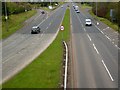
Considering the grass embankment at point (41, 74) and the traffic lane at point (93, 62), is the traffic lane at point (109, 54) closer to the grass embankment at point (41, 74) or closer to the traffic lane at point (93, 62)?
the traffic lane at point (93, 62)

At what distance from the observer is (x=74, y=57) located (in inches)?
1499

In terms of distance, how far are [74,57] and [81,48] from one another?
23.2 feet

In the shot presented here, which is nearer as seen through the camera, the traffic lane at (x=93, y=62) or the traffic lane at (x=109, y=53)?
the traffic lane at (x=93, y=62)

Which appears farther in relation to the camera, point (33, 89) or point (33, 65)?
point (33, 65)

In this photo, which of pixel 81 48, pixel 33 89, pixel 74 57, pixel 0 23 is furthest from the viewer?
pixel 0 23

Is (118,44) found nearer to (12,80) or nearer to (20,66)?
(20,66)

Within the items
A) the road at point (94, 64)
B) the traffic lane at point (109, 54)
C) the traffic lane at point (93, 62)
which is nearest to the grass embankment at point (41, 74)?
the road at point (94, 64)

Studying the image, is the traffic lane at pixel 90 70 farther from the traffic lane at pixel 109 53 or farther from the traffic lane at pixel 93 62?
the traffic lane at pixel 109 53

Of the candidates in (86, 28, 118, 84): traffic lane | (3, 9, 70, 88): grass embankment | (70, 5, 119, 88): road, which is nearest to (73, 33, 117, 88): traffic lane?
(70, 5, 119, 88): road

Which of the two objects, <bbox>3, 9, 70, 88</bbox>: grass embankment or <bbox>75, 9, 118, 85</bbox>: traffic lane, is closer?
<bbox>3, 9, 70, 88</bbox>: grass embankment

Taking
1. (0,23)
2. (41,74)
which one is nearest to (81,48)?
(41,74)

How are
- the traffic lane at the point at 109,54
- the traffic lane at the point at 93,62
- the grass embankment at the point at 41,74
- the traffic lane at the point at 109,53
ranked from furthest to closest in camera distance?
the traffic lane at the point at 109,53 < the traffic lane at the point at 109,54 < the traffic lane at the point at 93,62 < the grass embankment at the point at 41,74

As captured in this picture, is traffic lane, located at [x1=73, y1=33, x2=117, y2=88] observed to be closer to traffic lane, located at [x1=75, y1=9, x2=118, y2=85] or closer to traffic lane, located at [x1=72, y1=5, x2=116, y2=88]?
traffic lane, located at [x1=72, y1=5, x2=116, y2=88]

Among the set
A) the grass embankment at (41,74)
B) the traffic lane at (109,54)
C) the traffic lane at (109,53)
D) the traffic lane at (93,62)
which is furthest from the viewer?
the traffic lane at (109,53)
